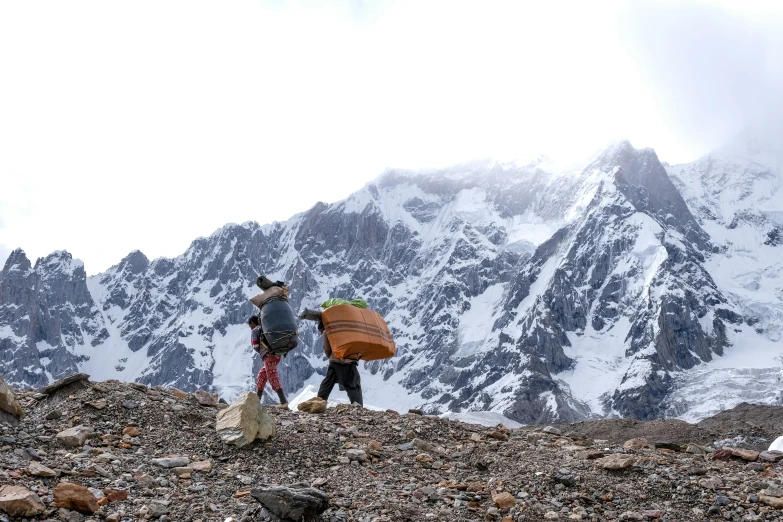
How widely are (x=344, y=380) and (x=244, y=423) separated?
255 inches

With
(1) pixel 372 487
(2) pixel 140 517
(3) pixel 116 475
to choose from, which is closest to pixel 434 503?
(1) pixel 372 487

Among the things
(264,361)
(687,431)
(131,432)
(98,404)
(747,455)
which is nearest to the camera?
(131,432)

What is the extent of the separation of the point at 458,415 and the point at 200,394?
10.0 metres

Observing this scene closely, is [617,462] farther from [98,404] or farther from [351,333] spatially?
[98,404]

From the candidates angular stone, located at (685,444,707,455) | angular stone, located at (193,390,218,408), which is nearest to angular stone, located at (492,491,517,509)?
angular stone, located at (685,444,707,455)

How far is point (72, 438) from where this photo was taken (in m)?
8.96

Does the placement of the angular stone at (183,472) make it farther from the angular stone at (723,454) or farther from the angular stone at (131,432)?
the angular stone at (723,454)

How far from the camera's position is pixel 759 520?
286 inches

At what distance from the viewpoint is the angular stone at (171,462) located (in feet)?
27.6

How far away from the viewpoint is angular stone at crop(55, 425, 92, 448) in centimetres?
894

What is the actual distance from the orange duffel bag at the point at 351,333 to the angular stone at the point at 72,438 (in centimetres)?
651

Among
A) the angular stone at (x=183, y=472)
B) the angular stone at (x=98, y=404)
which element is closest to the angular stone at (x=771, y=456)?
the angular stone at (x=183, y=472)

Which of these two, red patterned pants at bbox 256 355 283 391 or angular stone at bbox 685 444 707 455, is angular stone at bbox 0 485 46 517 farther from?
angular stone at bbox 685 444 707 455

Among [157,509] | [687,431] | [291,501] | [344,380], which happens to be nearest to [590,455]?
[291,501]
